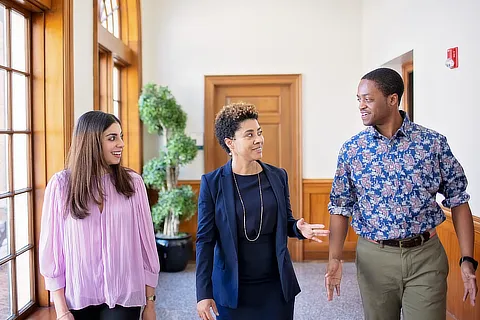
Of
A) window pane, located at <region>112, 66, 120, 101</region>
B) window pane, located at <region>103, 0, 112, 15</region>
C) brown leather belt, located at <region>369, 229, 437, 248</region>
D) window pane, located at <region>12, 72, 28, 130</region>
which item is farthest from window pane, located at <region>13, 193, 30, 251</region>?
window pane, located at <region>103, 0, 112, 15</region>

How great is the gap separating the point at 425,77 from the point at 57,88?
2.56 m

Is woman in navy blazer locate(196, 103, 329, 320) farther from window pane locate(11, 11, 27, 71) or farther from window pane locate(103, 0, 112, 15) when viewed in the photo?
window pane locate(103, 0, 112, 15)

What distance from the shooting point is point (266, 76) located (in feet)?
18.4

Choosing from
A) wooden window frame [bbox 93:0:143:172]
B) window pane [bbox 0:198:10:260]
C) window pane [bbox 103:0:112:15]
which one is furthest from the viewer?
A: wooden window frame [bbox 93:0:143:172]

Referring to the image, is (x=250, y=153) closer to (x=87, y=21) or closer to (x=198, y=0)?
(x=87, y=21)

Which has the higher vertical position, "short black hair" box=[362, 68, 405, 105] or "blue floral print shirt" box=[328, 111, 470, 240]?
"short black hair" box=[362, 68, 405, 105]

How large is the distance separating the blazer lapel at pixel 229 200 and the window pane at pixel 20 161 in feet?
4.56

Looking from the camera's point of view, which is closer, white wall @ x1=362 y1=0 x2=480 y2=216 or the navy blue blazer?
the navy blue blazer

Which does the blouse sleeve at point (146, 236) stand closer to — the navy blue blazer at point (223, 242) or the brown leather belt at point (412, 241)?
the navy blue blazer at point (223, 242)

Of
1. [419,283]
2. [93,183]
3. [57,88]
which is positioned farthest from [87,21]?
[419,283]

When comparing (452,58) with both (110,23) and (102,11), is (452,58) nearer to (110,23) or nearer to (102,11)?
(102,11)

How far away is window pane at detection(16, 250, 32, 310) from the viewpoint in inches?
114

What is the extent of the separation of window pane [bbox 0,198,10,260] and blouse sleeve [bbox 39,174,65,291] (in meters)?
0.91

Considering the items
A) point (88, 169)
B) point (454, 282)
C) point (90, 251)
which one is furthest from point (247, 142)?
point (454, 282)
